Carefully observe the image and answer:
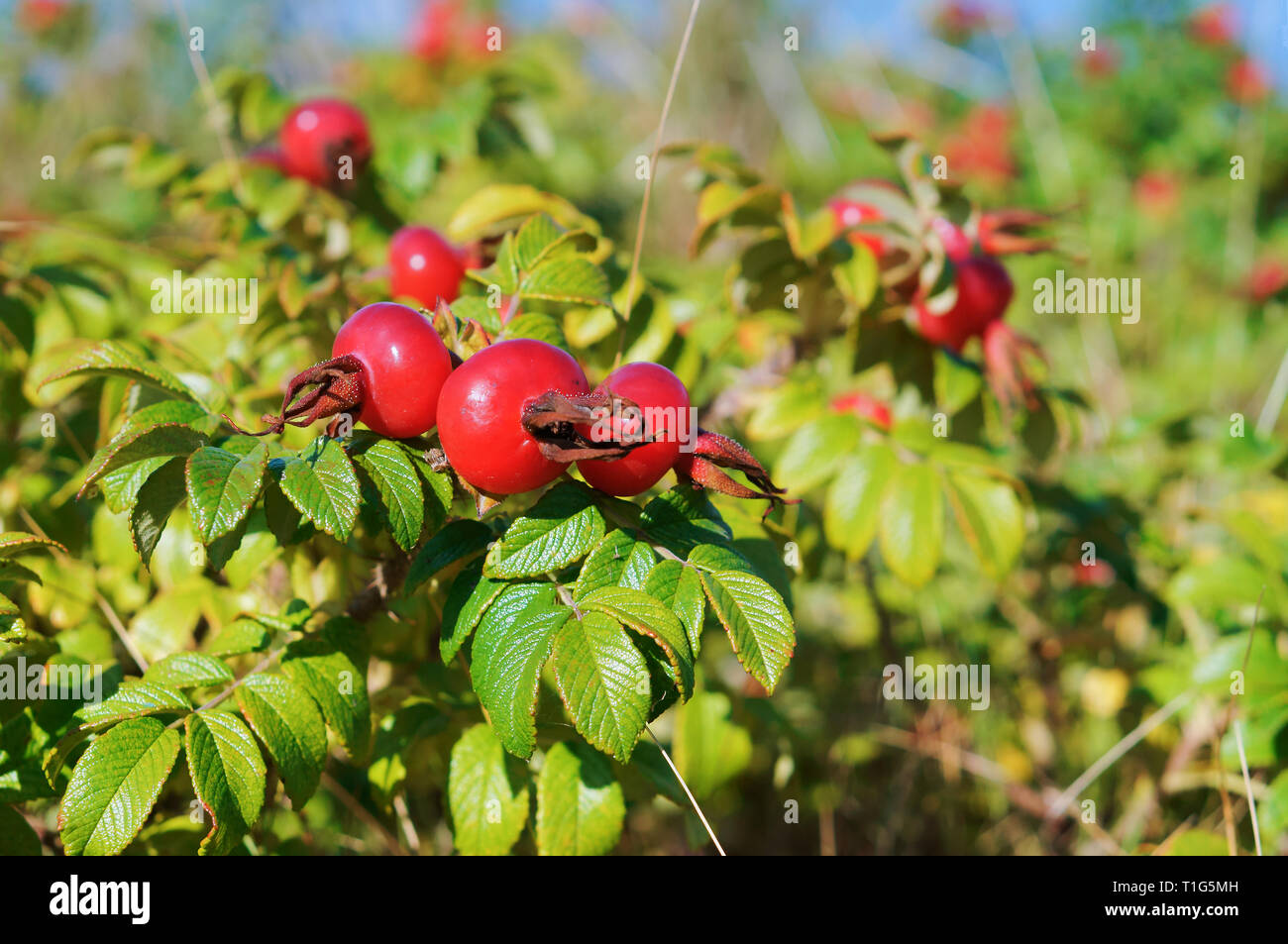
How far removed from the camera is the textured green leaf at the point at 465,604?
3.12ft

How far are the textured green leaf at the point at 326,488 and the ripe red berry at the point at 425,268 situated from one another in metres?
0.66

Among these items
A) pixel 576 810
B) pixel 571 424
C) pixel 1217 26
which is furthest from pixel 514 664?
pixel 1217 26

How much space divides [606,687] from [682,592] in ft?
0.39

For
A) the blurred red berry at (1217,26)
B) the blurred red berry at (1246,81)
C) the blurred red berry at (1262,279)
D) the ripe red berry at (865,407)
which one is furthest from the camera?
the blurred red berry at (1217,26)

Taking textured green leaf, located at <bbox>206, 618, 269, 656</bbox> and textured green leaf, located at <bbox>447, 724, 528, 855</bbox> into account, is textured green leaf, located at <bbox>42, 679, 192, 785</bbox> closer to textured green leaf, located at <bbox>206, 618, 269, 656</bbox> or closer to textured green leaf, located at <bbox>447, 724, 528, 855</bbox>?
textured green leaf, located at <bbox>206, 618, 269, 656</bbox>

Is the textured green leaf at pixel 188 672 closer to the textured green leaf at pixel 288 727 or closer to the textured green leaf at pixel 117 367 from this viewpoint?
the textured green leaf at pixel 288 727

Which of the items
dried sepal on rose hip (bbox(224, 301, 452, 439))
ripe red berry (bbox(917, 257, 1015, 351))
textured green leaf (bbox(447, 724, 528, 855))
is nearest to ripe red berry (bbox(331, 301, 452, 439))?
dried sepal on rose hip (bbox(224, 301, 452, 439))

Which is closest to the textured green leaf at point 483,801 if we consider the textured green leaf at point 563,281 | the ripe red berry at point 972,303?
the textured green leaf at point 563,281

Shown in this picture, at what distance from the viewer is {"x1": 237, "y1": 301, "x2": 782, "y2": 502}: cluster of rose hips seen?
0.89 metres

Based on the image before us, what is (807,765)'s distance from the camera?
2.22 meters

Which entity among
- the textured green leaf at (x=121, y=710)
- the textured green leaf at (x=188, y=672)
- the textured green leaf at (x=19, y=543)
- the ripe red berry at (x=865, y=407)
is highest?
the ripe red berry at (x=865, y=407)

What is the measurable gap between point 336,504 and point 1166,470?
2440 mm

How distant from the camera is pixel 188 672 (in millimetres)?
1065
